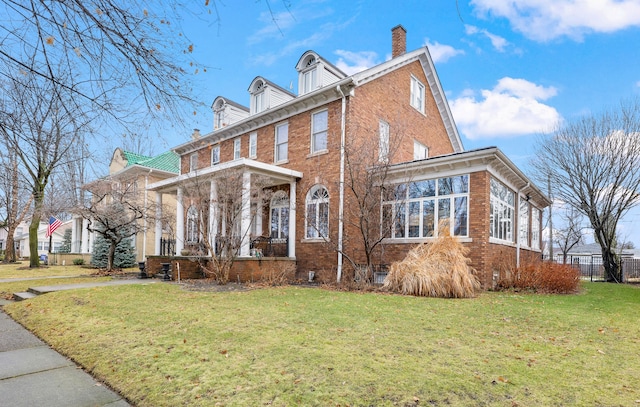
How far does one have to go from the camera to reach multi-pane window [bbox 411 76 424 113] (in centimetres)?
1808

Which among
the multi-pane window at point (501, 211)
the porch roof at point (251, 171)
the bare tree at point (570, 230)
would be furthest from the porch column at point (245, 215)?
the bare tree at point (570, 230)

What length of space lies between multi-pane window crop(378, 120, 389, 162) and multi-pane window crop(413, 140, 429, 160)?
7.53 ft

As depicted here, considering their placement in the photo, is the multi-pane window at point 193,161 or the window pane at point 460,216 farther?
the multi-pane window at point 193,161

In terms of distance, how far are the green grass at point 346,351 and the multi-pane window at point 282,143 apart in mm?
9261

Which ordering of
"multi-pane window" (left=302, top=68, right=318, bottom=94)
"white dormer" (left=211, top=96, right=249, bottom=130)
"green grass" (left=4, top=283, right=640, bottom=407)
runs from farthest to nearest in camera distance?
"white dormer" (left=211, top=96, right=249, bottom=130), "multi-pane window" (left=302, top=68, right=318, bottom=94), "green grass" (left=4, top=283, right=640, bottom=407)

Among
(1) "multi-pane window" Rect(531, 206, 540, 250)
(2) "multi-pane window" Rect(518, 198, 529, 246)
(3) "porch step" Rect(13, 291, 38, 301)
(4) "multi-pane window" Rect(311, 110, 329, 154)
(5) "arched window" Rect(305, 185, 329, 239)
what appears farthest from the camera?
(1) "multi-pane window" Rect(531, 206, 540, 250)

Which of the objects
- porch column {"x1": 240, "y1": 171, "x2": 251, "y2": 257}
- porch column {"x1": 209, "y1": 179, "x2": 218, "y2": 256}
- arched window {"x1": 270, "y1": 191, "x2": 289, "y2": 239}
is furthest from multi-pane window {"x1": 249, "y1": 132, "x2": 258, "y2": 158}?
porch column {"x1": 209, "y1": 179, "x2": 218, "y2": 256}

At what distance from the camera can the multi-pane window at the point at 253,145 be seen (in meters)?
17.7

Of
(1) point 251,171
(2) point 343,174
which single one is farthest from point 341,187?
(1) point 251,171

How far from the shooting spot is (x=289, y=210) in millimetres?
15617

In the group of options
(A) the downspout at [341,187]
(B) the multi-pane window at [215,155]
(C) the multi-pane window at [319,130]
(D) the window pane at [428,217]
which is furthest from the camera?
(B) the multi-pane window at [215,155]

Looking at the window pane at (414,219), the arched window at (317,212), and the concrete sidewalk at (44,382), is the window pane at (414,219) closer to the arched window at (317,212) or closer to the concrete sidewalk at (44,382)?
the arched window at (317,212)

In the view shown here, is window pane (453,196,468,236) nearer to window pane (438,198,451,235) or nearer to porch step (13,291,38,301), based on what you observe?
window pane (438,198,451,235)

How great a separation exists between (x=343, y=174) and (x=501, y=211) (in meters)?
5.87
